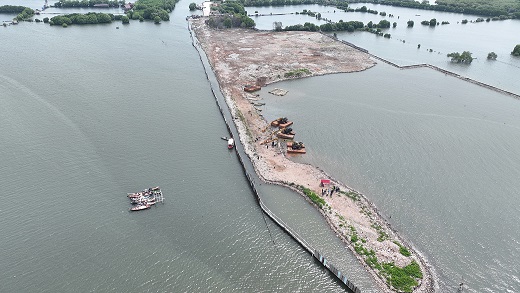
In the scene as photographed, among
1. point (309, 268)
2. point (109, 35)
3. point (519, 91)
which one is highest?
point (109, 35)

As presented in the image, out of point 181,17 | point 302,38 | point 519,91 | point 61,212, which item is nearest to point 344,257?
A: point 61,212

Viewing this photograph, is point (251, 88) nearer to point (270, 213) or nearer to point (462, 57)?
point (270, 213)

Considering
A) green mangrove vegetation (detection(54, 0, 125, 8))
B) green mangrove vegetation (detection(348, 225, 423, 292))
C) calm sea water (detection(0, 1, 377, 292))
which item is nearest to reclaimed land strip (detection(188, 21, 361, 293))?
calm sea water (detection(0, 1, 377, 292))

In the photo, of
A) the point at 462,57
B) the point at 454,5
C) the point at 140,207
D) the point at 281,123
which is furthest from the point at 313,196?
the point at 454,5

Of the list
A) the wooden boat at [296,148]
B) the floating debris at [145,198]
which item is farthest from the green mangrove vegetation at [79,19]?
the wooden boat at [296,148]

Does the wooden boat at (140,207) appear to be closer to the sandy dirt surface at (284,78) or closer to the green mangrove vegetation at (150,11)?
the sandy dirt surface at (284,78)

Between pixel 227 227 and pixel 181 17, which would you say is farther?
pixel 181 17

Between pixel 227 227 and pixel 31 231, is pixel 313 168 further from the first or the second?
pixel 31 231
